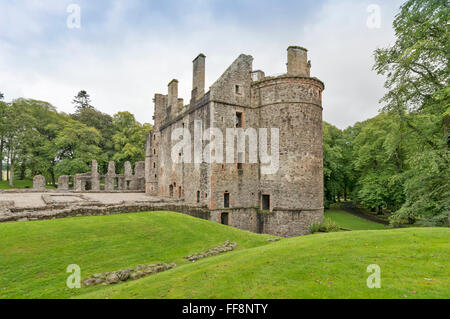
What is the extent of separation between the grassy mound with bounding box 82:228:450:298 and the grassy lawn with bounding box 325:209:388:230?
20.8 m

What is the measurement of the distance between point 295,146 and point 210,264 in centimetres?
1436

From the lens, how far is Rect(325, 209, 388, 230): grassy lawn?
27.5 meters

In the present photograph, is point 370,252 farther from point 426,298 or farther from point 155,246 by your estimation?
point 155,246

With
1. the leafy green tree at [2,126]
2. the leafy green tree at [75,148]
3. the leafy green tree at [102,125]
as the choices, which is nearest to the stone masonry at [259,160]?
the leafy green tree at [75,148]

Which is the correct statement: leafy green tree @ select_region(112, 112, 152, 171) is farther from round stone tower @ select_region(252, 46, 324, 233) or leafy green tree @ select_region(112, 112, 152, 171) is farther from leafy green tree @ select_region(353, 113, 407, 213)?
leafy green tree @ select_region(353, 113, 407, 213)

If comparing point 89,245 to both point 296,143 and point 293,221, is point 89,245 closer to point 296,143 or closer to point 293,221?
point 293,221

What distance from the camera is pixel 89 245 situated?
31.8 ft

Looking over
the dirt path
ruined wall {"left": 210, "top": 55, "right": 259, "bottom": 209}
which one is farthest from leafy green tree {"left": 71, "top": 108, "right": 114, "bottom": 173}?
the dirt path

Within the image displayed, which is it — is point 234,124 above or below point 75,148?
below

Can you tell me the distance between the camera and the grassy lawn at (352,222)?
90.3ft

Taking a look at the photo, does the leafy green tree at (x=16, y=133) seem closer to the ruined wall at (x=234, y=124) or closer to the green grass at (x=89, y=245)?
the green grass at (x=89, y=245)

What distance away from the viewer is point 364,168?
32.8 metres

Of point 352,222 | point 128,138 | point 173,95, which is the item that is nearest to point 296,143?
point 173,95

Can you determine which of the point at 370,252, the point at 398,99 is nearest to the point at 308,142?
the point at 398,99
